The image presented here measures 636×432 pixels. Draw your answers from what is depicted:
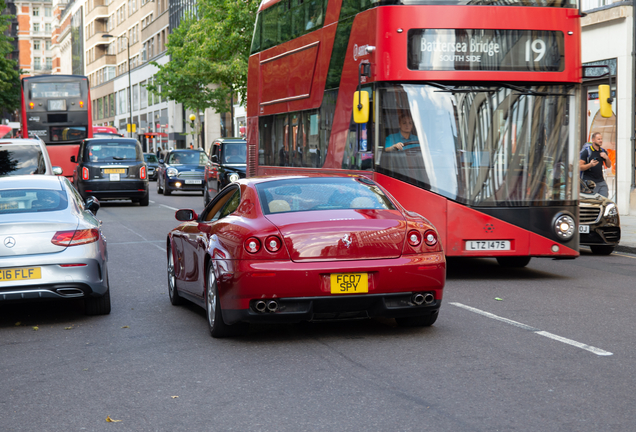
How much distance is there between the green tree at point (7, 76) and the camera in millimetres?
53794

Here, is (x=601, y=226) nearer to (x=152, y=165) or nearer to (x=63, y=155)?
(x=63, y=155)

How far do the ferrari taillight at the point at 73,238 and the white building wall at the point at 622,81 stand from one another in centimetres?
1740

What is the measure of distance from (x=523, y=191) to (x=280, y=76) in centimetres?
560

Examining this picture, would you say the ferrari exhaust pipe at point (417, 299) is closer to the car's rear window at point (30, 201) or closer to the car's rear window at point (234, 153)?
the car's rear window at point (30, 201)

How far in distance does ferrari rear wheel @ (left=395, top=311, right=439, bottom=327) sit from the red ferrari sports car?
A: 0.04m

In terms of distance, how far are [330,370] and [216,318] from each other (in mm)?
1462

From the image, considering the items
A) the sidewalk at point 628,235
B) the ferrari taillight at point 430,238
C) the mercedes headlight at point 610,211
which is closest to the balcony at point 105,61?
the sidewalk at point 628,235

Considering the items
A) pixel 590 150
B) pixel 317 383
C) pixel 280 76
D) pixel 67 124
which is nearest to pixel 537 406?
pixel 317 383

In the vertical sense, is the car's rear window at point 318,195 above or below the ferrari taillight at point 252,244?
above

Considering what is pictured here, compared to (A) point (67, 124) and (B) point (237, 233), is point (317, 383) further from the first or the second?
(A) point (67, 124)

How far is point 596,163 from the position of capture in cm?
1828

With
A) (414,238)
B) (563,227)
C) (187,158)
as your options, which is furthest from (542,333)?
(187,158)

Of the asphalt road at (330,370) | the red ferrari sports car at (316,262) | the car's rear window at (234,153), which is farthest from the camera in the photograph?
the car's rear window at (234,153)

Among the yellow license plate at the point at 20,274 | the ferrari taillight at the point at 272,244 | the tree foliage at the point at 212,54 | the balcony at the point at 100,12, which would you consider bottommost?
the yellow license plate at the point at 20,274
